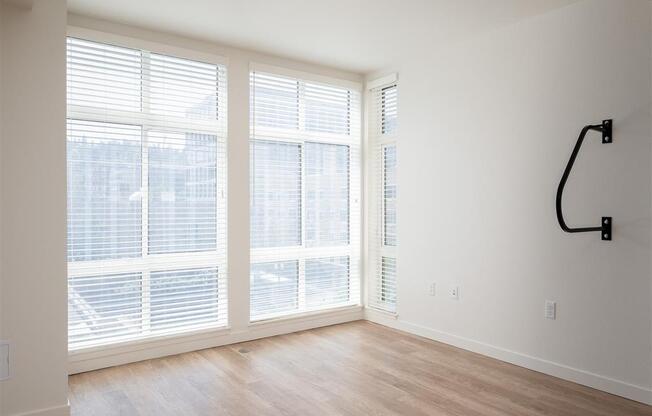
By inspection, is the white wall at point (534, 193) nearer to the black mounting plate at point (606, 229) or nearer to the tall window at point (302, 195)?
the black mounting plate at point (606, 229)

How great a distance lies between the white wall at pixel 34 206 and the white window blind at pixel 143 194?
825 millimetres

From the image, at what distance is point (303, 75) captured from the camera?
467 centimetres

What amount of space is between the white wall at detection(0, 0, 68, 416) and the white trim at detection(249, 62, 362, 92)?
1883 mm

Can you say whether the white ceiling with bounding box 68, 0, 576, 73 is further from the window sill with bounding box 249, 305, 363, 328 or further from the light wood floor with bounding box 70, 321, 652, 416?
the light wood floor with bounding box 70, 321, 652, 416

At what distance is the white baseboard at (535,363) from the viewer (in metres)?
3.00

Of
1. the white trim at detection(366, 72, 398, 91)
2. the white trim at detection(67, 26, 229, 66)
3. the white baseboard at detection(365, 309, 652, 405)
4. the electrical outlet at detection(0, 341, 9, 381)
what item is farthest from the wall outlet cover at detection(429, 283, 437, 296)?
the electrical outlet at detection(0, 341, 9, 381)

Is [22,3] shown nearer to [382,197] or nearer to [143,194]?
[143,194]

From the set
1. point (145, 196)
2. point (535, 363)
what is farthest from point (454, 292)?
point (145, 196)

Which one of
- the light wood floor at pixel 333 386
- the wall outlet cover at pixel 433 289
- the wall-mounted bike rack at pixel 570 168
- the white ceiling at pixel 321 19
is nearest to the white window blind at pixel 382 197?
the wall outlet cover at pixel 433 289

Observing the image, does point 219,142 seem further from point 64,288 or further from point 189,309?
point 64,288

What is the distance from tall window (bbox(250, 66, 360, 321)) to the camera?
4.45 m

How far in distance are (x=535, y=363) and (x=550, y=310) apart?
43 centimetres

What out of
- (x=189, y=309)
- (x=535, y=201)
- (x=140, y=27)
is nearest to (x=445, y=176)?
(x=535, y=201)

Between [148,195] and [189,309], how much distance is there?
1.03 metres
